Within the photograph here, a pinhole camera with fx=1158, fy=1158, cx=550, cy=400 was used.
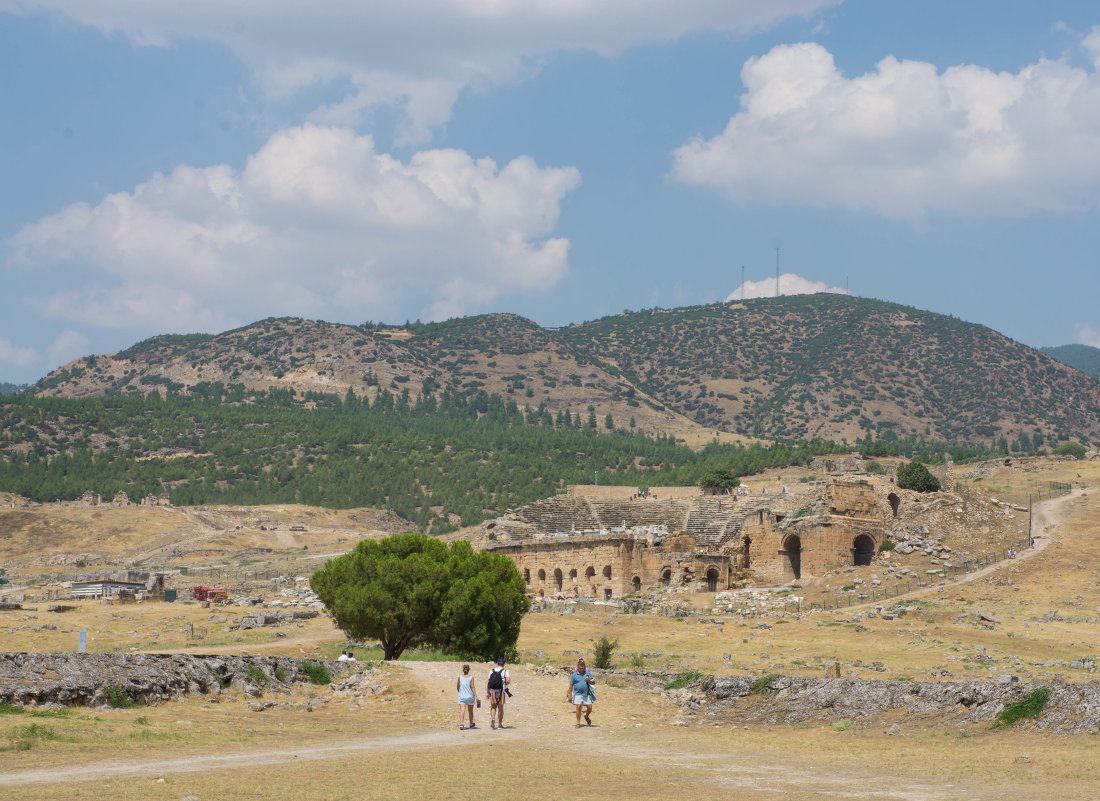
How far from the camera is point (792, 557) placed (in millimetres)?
59500

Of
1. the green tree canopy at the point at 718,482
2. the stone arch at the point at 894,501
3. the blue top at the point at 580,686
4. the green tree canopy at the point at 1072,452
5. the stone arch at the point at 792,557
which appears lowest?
the blue top at the point at 580,686

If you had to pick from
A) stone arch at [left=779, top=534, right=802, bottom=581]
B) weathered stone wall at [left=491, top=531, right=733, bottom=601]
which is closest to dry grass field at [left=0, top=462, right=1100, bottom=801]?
stone arch at [left=779, top=534, right=802, bottom=581]

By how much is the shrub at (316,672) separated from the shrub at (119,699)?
14.3ft

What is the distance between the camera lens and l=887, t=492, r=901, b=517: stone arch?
60156 mm

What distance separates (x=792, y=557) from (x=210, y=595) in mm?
30037

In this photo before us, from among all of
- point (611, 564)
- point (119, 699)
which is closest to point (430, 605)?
point (119, 699)

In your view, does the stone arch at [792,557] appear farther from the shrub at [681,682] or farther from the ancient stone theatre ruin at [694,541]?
the shrub at [681,682]

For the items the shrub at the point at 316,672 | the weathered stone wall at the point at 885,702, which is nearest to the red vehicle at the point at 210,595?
the shrub at the point at 316,672

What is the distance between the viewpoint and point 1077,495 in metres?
67.1

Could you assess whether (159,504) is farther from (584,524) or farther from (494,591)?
(494,591)

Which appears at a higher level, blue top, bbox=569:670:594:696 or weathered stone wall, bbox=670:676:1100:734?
blue top, bbox=569:670:594:696

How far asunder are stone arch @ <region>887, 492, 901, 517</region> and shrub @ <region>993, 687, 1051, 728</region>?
139 ft

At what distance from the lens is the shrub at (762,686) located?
23.1 m

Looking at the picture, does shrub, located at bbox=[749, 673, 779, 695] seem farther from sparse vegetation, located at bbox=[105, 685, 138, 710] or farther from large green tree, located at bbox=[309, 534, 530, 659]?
sparse vegetation, located at bbox=[105, 685, 138, 710]
